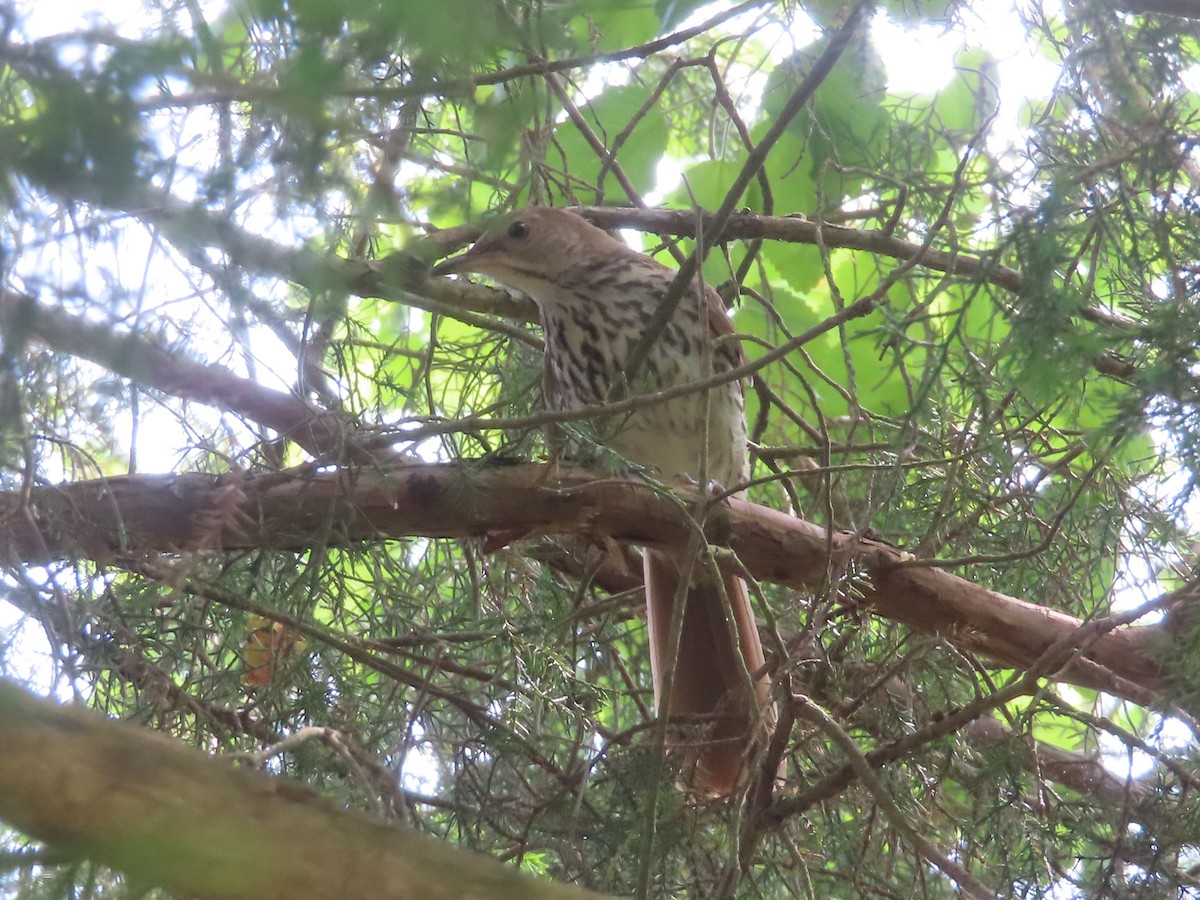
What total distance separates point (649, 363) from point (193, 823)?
1887 mm

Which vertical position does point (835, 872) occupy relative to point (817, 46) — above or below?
below

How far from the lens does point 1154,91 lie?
5.55 feet

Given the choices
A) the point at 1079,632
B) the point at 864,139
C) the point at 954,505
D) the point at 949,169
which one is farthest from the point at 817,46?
the point at 1079,632

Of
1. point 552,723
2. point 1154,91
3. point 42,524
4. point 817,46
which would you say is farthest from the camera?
point 552,723

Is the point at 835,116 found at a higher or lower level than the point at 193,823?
higher

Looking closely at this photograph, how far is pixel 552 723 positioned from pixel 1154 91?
1716 millimetres

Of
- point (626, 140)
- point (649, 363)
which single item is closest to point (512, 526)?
point (649, 363)

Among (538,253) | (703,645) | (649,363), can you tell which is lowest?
(703,645)

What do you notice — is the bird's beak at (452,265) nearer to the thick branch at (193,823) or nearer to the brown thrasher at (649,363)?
the brown thrasher at (649,363)

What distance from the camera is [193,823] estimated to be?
2.67 ft

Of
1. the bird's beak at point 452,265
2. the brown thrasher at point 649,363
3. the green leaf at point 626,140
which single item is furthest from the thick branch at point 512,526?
the green leaf at point 626,140

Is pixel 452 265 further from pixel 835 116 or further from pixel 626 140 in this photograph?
pixel 835 116

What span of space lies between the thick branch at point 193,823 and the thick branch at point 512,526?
0.79 m

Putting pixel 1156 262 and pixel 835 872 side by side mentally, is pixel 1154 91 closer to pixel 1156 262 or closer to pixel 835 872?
pixel 1156 262
